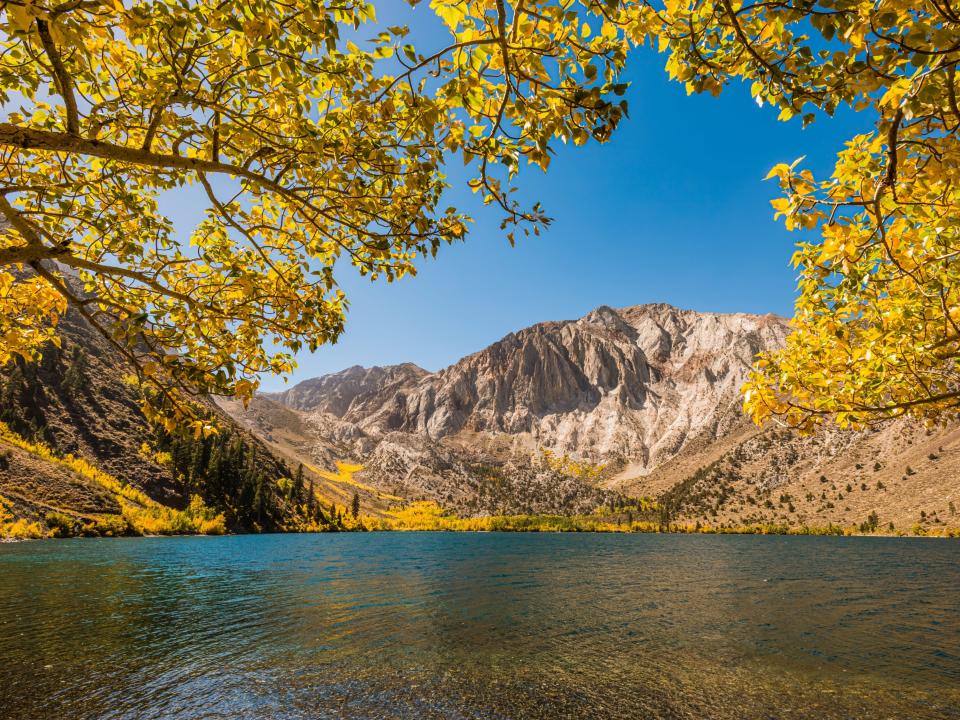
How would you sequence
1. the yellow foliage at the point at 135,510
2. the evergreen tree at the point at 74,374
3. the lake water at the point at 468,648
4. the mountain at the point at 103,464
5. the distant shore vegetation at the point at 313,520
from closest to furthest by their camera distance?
the lake water at the point at 468,648 < the distant shore vegetation at the point at 313,520 < the mountain at the point at 103,464 < the yellow foliage at the point at 135,510 < the evergreen tree at the point at 74,374

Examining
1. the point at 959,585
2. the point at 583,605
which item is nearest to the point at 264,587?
the point at 583,605

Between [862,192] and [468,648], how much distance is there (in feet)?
57.5

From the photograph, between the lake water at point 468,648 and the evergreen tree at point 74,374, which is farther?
the evergreen tree at point 74,374

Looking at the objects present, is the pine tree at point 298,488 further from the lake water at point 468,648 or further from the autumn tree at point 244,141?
the autumn tree at point 244,141

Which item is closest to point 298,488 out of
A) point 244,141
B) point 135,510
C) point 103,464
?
point 103,464

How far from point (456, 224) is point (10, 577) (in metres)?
40.7

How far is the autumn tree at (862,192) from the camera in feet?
10.1

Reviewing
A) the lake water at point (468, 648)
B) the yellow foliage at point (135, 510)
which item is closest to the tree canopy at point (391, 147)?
the lake water at point (468, 648)

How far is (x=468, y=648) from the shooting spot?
16.5 metres

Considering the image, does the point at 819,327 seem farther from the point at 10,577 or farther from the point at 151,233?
the point at 10,577

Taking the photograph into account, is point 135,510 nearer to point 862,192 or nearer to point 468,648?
point 468,648

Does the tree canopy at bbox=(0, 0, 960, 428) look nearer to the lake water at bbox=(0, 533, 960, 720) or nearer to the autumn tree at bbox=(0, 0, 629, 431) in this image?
the autumn tree at bbox=(0, 0, 629, 431)

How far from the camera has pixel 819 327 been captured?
6180 millimetres

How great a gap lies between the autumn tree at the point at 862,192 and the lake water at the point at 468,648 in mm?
9736
